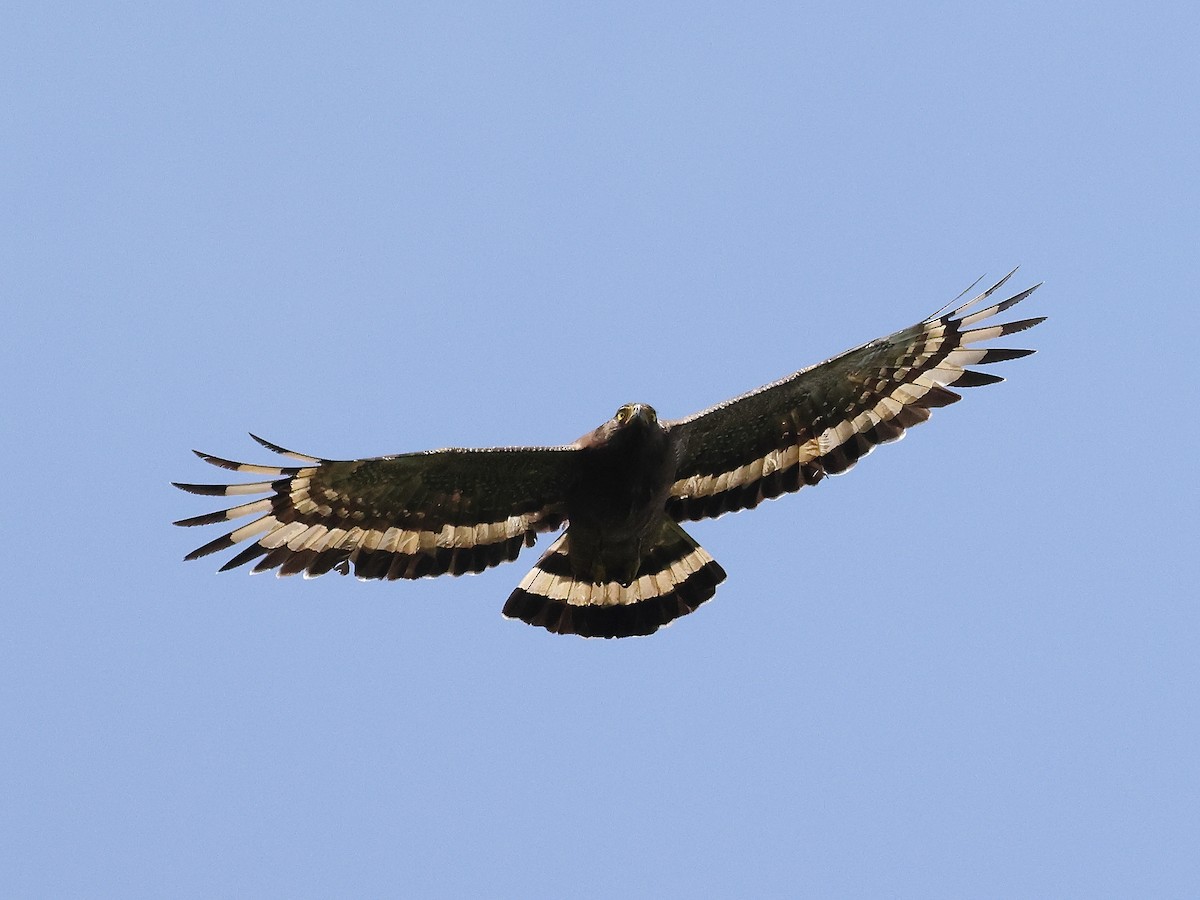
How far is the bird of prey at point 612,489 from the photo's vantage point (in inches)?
402

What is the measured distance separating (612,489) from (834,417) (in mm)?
1821

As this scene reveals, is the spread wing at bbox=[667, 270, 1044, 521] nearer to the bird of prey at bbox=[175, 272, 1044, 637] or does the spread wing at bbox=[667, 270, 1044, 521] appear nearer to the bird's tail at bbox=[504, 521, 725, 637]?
the bird of prey at bbox=[175, 272, 1044, 637]

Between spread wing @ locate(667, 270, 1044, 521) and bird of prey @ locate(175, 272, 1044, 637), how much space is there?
0.01 metres

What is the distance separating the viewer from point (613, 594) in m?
10.7

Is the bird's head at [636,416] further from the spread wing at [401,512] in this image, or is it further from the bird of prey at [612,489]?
the spread wing at [401,512]

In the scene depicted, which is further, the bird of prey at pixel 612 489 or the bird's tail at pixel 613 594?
the bird's tail at pixel 613 594

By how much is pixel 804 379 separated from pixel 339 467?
3.21m

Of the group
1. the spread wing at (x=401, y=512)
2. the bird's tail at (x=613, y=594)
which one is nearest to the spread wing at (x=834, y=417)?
the bird's tail at (x=613, y=594)

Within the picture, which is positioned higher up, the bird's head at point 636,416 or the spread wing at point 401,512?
the bird's head at point 636,416

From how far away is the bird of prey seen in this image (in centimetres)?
1020

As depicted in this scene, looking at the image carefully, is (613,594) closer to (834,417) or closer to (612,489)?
(612,489)

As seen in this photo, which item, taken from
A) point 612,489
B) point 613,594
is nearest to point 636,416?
point 612,489

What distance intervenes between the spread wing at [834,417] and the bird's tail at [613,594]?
1.27ft

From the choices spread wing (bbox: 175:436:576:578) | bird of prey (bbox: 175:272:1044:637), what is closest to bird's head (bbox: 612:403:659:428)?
bird of prey (bbox: 175:272:1044:637)
